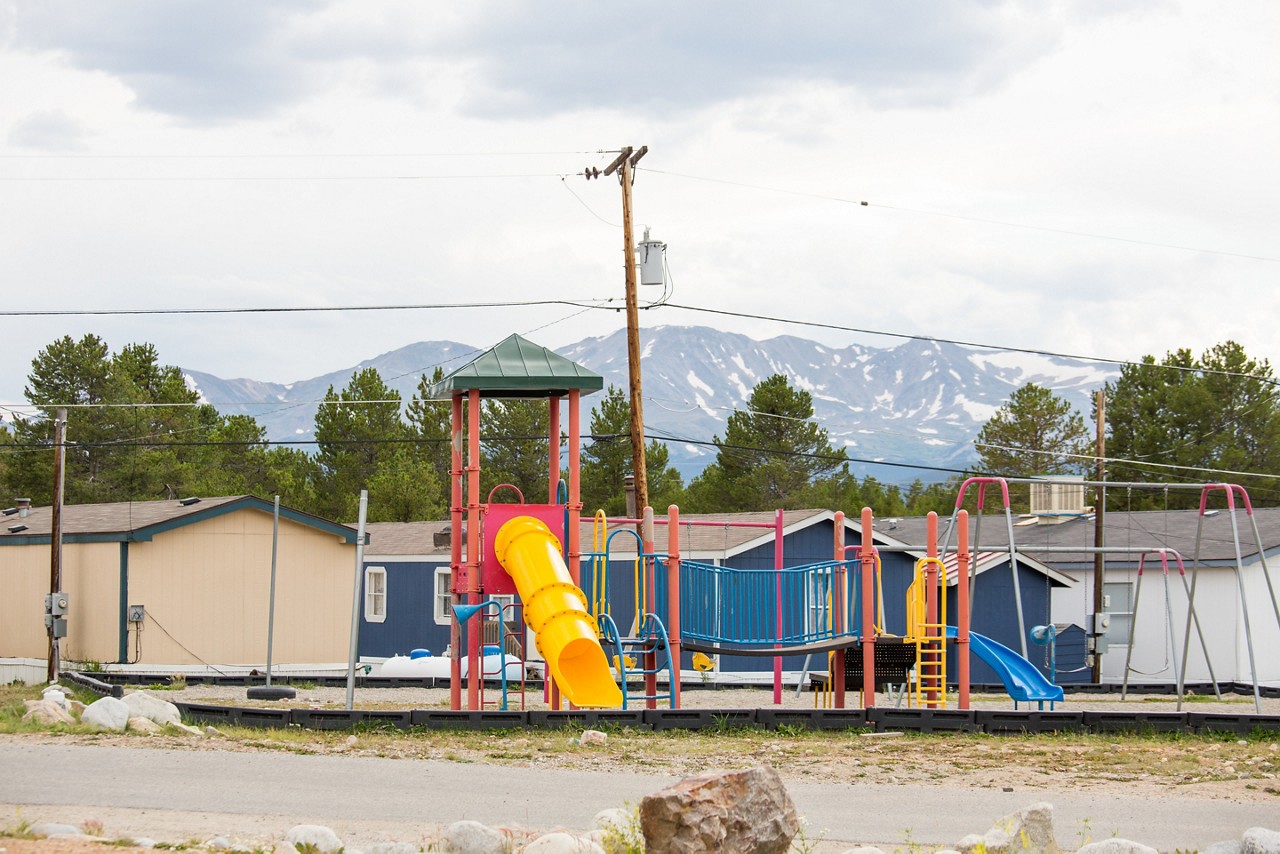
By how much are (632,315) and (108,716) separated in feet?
41.4

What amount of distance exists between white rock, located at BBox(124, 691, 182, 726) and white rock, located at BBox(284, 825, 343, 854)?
21.8ft

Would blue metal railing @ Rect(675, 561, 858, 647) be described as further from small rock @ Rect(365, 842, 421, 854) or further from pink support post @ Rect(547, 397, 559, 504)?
small rock @ Rect(365, 842, 421, 854)

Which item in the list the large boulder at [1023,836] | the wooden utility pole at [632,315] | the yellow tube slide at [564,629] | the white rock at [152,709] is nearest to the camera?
the large boulder at [1023,836]

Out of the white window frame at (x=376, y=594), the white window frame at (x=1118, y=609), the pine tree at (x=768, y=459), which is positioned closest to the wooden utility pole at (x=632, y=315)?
the white window frame at (x=376, y=594)

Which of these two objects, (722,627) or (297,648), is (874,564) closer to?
(722,627)

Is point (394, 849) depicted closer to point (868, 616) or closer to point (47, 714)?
point (47, 714)

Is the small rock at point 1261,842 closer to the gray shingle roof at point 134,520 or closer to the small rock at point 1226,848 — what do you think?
the small rock at point 1226,848

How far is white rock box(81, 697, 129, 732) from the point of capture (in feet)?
43.3

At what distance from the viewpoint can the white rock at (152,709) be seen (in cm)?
1362

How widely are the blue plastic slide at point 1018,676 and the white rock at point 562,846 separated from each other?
9.90 metres

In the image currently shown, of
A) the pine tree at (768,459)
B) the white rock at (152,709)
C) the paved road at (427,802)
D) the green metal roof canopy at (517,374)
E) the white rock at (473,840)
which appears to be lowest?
the paved road at (427,802)

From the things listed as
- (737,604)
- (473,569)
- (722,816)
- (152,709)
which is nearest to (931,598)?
(737,604)

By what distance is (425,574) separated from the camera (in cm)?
3083

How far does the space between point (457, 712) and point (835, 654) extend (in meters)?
5.26
